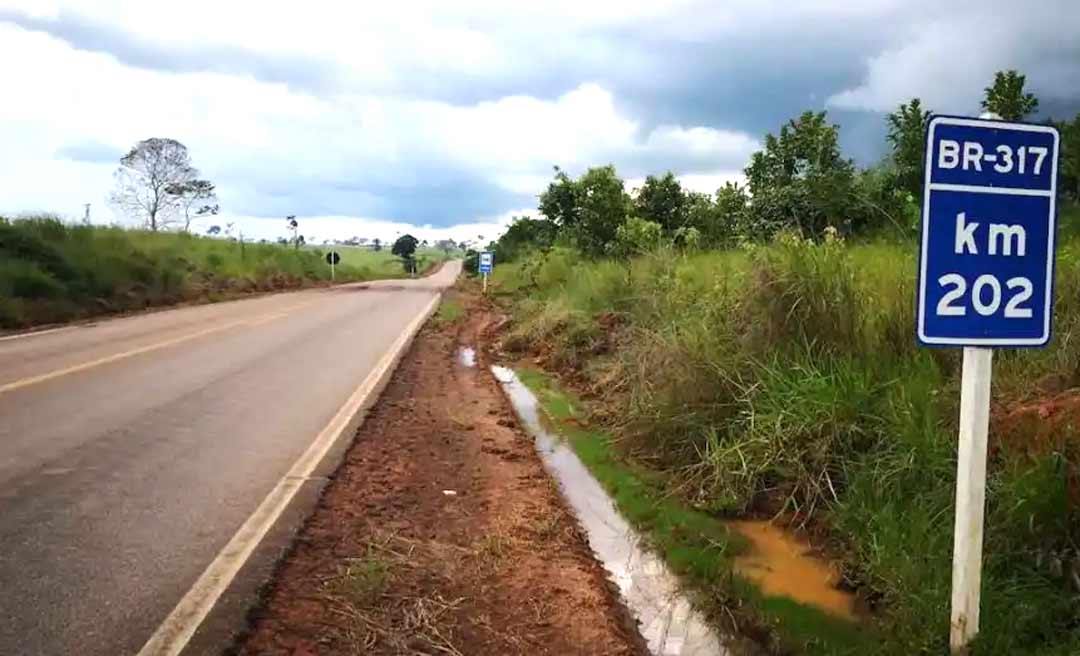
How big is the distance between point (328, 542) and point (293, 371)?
706cm

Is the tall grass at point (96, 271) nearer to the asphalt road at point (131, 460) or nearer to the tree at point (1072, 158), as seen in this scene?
the asphalt road at point (131, 460)

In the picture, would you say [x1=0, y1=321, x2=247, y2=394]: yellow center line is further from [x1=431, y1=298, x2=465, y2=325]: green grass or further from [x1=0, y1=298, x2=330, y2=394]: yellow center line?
[x1=431, y1=298, x2=465, y2=325]: green grass

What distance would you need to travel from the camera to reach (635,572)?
5.47 metres

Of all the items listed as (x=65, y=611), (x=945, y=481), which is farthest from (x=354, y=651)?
(x=945, y=481)

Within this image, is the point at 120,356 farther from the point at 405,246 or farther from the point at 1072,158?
the point at 405,246

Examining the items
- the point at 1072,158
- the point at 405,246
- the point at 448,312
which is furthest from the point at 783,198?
the point at 405,246

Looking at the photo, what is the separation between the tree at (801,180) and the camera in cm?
1625

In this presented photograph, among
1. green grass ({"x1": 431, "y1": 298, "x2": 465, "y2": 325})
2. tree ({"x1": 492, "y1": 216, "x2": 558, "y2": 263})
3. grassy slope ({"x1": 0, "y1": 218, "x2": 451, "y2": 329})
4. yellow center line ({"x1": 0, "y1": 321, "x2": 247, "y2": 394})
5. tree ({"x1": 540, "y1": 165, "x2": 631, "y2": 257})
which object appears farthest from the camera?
tree ({"x1": 492, "y1": 216, "x2": 558, "y2": 263})

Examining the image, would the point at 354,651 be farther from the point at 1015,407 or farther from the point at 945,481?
the point at 1015,407

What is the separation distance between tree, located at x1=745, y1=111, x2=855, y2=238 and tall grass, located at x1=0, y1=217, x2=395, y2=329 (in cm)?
1591

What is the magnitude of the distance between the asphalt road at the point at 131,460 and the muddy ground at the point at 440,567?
23.2 inches

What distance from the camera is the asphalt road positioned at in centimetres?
446

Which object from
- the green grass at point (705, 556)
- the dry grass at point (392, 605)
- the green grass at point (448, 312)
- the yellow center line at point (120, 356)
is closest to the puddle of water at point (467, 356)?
the yellow center line at point (120, 356)

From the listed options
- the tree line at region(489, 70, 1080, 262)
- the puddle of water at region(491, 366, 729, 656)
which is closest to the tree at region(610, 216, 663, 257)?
the tree line at region(489, 70, 1080, 262)
